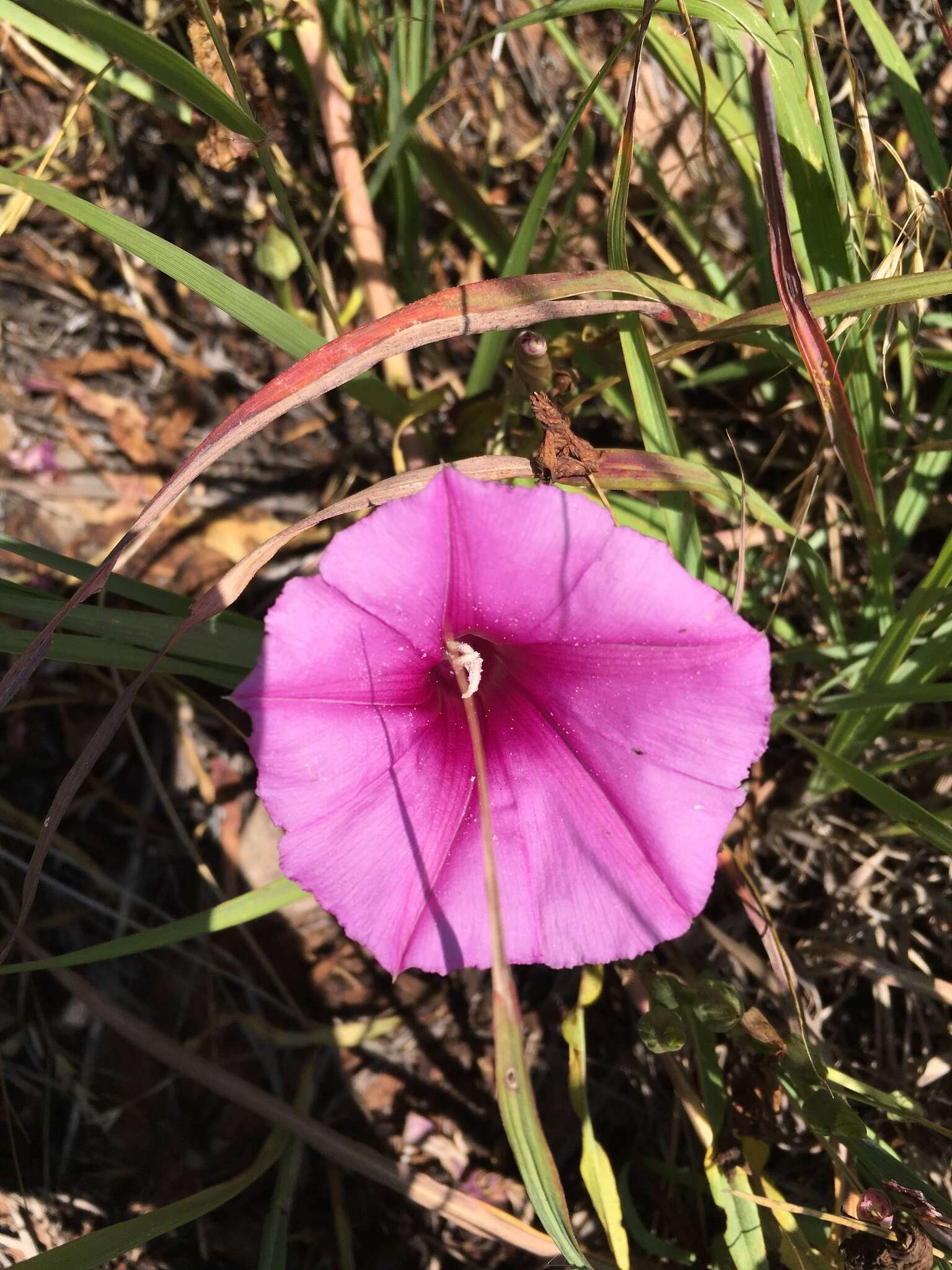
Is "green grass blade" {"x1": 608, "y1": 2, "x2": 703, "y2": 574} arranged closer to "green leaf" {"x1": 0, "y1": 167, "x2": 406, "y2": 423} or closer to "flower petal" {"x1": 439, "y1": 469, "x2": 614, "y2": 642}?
"flower petal" {"x1": 439, "y1": 469, "x2": 614, "y2": 642}

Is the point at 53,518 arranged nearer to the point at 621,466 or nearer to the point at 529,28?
the point at 621,466

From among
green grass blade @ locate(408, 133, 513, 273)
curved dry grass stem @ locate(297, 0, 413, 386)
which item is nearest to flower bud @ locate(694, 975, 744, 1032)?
curved dry grass stem @ locate(297, 0, 413, 386)

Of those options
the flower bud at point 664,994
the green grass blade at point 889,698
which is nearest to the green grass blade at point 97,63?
the green grass blade at point 889,698

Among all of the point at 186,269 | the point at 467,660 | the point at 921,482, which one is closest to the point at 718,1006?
the point at 467,660

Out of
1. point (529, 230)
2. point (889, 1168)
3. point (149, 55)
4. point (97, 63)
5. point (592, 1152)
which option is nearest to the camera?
point (149, 55)

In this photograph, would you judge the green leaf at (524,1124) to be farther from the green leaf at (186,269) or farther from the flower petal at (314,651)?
the green leaf at (186,269)

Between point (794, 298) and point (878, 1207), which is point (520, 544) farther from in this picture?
point (878, 1207)

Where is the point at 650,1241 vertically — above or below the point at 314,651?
below
